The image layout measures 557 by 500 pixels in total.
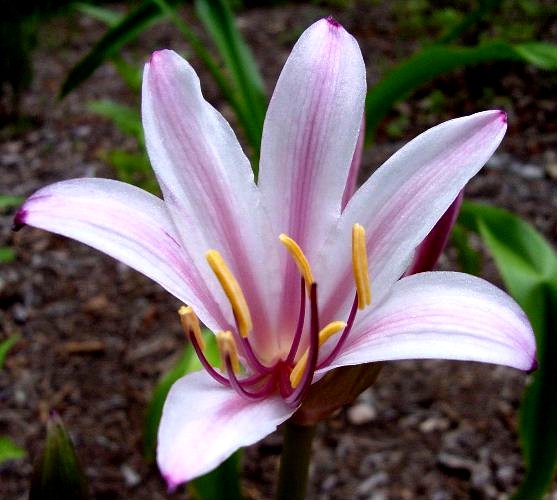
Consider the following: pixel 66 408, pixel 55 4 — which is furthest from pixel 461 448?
pixel 55 4

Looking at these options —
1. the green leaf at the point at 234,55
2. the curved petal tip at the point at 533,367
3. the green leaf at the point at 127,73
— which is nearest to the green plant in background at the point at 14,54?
the green leaf at the point at 127,73

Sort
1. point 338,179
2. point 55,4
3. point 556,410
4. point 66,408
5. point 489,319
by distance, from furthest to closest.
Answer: point 55,4 → point 66,408 → point 556,410 → point 338,179 → point 489,319

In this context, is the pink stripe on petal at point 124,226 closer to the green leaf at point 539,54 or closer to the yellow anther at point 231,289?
the yellow anther at point 231,289

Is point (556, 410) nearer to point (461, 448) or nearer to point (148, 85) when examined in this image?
point (461, 448)

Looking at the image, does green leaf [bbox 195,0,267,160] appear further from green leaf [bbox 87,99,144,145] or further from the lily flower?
the lily flower

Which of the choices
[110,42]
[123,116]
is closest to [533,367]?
[110,42]
